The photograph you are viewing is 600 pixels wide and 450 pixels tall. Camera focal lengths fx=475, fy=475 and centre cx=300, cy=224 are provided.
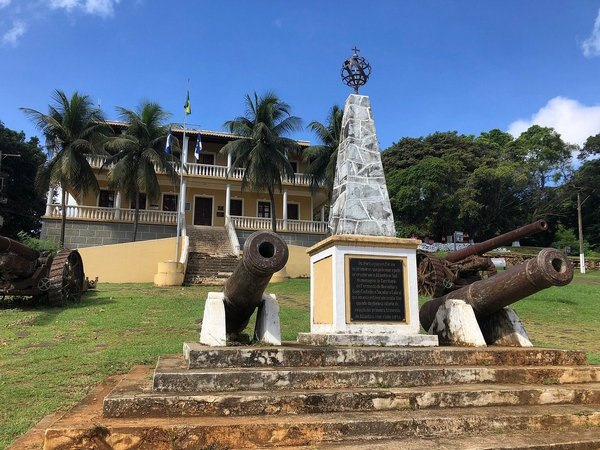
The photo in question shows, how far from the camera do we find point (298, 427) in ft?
11.3

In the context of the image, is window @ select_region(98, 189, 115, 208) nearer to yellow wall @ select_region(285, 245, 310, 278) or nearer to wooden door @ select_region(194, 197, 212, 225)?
wooden door @ select_region(194, 197, 212, 225)

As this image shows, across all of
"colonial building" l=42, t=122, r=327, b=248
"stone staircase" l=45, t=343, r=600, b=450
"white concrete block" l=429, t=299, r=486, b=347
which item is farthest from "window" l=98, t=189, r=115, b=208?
"white concrete block" l=429, t=299, r=486, b=347

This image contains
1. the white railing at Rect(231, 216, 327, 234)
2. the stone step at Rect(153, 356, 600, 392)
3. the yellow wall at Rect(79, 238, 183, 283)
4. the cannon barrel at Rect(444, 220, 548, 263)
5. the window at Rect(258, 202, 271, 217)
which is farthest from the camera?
the window at Rect(258, 202, 271, 217)

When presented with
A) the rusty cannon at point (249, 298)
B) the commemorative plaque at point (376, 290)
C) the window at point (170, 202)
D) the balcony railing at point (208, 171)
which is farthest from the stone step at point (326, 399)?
the window at point (170, 202)

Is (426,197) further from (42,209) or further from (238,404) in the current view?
(238,404)

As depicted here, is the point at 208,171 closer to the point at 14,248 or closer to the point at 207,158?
the point at 207,158

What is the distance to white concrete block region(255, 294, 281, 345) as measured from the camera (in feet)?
17.0

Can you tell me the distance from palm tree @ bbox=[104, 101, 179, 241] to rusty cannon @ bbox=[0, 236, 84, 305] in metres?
12.6

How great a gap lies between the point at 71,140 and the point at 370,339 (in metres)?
24.3

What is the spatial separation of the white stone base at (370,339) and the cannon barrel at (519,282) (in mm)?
817

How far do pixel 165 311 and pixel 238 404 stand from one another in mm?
8621

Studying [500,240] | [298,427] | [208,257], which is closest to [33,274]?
[208,257]

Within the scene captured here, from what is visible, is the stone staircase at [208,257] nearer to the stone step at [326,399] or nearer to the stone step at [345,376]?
the stone step at [345,376]

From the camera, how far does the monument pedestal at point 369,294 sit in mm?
5703
